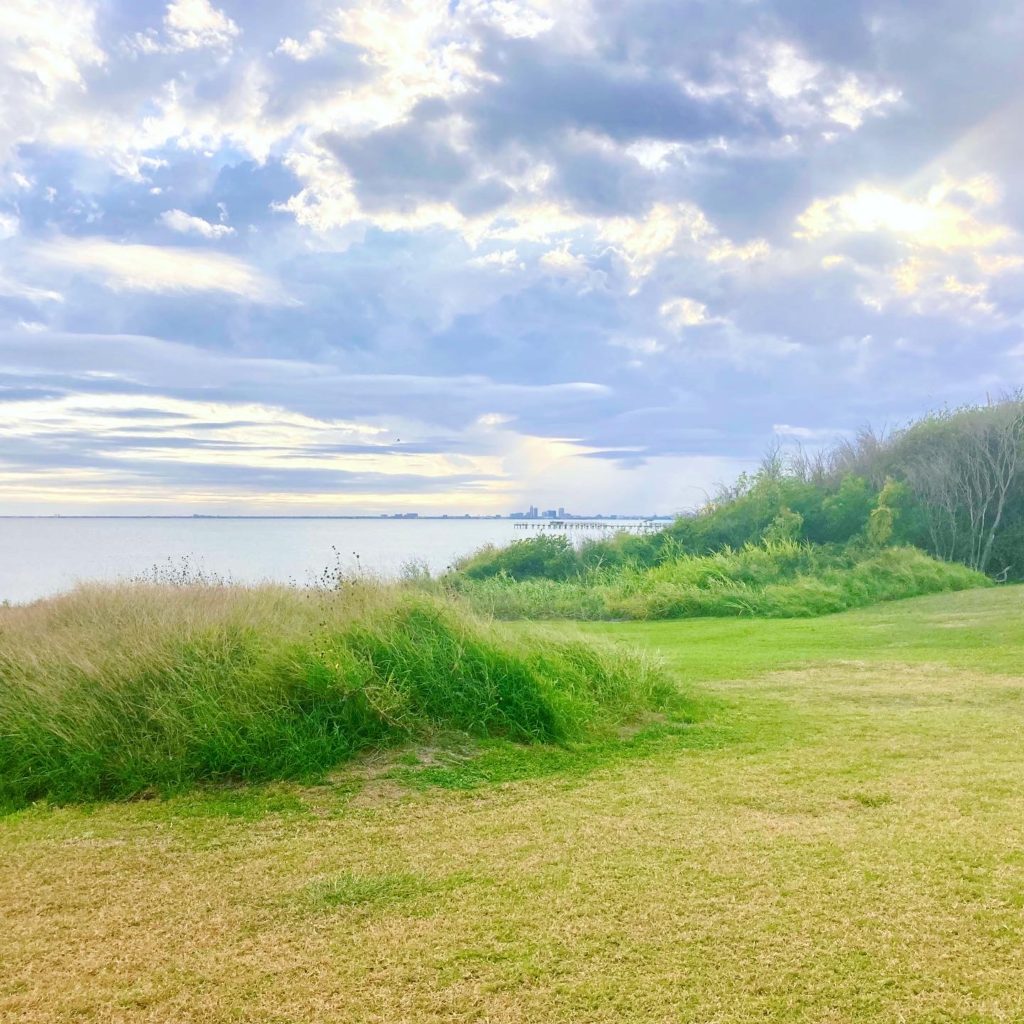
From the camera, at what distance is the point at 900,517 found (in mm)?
24781

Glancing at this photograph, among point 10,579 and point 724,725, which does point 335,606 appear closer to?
point 724,725

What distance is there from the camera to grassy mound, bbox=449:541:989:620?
56.0ft

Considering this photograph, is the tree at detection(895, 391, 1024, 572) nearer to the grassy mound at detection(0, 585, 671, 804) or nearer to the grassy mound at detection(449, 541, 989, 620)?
the grassy mound at detection(449, 541, 989, 620)

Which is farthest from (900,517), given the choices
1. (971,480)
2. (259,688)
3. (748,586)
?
(259,688)

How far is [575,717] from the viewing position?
21.6 feet

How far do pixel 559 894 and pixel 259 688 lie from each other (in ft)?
10.2

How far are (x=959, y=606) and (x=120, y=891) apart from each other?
48.2 ft

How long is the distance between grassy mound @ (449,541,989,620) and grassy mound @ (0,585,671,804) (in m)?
8.14

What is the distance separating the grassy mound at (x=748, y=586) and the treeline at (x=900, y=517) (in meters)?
2.22

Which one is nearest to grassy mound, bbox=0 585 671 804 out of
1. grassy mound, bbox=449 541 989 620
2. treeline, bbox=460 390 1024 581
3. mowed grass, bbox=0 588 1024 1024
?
mowed grass, bbox=0 588 1024 1024

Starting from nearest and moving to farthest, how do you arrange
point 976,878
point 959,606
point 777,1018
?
1. point 777,1018
2. point 976,878
3. point 959,606

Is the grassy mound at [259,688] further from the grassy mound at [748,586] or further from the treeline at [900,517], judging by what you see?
the treeline at [900,517]

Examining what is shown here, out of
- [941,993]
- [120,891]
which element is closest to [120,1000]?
[120,891]

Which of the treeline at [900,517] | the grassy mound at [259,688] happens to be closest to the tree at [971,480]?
the treeline at [900,517]
